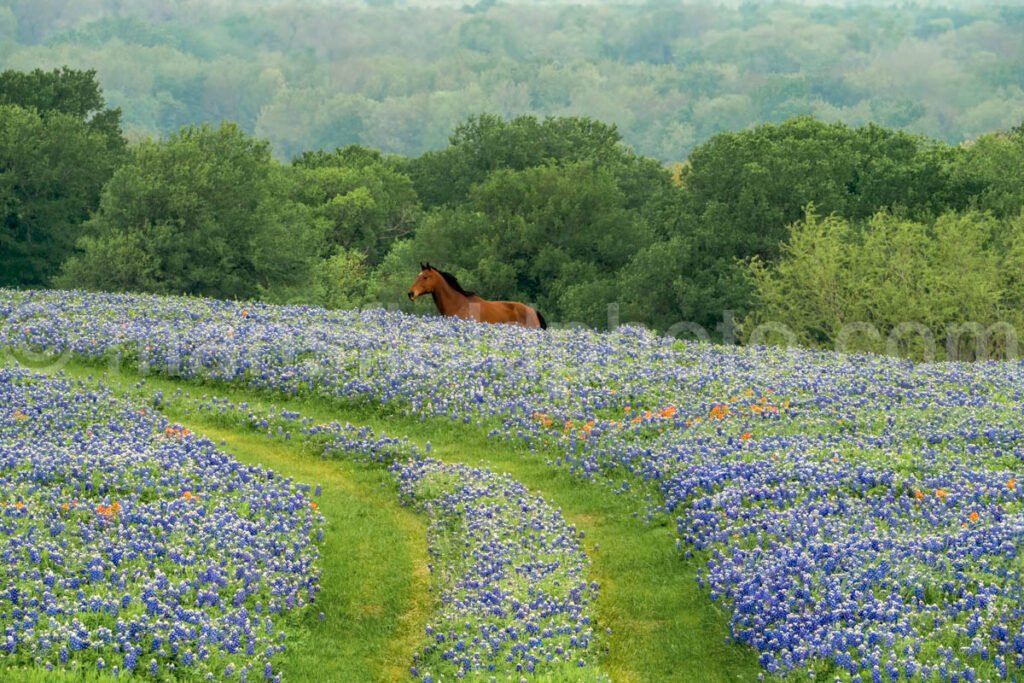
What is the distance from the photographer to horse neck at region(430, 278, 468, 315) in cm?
3441

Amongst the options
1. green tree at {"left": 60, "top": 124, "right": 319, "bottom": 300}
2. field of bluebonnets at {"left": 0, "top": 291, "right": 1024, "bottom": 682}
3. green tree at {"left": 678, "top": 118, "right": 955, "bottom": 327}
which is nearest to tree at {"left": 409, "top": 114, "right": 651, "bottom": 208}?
green tree at {"left": 678, "top": 118, "right": 955, "bottom": 327}

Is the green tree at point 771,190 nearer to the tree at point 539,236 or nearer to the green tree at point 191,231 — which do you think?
the tree at point 539,236

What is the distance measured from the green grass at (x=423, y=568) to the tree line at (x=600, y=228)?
30948mm

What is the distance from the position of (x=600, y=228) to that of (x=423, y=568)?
174 ft

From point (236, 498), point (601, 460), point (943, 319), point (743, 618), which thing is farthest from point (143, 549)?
point (943, 319)

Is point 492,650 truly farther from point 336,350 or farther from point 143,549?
point 336,350

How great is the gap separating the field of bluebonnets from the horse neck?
9.69 ft

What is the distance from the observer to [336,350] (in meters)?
25.9

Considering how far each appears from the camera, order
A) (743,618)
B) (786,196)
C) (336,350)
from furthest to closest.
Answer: (786,196) → (336,350) → (743,618)

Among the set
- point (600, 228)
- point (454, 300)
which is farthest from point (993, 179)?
point (454, 300)

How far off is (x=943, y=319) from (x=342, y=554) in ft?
118

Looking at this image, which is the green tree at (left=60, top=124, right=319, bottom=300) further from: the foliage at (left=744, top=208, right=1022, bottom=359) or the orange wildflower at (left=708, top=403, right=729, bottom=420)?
the orange wildflower at (left=708, top=403, right=729, bottom=420)

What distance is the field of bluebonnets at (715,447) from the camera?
12031 millimetres

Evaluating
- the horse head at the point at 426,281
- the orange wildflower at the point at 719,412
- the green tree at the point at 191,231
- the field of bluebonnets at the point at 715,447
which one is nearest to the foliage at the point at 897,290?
the horse head at the point at 426,281
